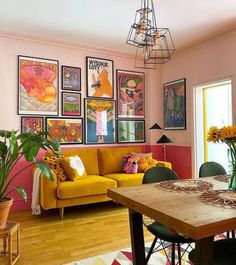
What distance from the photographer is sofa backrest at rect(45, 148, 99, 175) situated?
418 centimetres

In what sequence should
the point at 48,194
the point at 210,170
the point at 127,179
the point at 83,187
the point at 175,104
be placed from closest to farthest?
1. the point at 210,170
2. the point at 48,194
3. the point at 83,187
4. the point at 127,179
5. the point at 175,104

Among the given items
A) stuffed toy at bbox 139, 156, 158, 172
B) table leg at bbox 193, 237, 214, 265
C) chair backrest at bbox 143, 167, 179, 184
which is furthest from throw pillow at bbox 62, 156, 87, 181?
table leg at bbox 193, 237, 214, 265

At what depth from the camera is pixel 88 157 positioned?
425 centimetres

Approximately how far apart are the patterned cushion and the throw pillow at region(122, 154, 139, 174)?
107 centimetres

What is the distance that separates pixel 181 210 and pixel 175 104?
3758 mm

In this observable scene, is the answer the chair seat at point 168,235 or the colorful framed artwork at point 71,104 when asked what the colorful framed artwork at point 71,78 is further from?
the chair seat at point 168,235

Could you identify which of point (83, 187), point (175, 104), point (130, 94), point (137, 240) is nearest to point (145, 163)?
point (83, 187)

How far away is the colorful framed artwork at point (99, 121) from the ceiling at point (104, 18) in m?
1.08

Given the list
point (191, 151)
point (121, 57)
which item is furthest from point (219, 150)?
point (121, 57)

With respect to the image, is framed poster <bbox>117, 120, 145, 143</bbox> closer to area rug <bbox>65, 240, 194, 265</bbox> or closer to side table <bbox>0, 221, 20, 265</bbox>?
area rug <bbox>65, 240, 194, 265</bbox>

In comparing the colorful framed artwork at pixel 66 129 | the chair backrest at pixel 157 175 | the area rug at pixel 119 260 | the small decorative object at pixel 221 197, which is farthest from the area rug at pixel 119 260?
the colorful framed artwork at pixel 66 129

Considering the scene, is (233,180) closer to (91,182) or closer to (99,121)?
(91,182)

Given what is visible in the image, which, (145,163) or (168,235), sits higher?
(145,163)

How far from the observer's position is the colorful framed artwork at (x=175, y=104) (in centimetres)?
463
